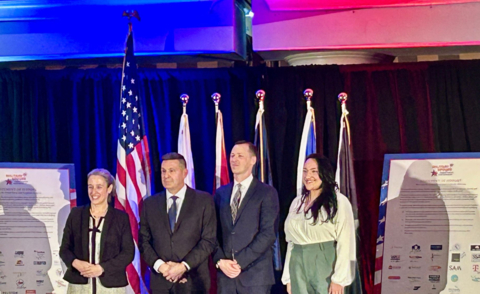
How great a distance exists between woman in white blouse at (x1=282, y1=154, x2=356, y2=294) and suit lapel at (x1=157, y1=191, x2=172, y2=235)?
2.78 ft

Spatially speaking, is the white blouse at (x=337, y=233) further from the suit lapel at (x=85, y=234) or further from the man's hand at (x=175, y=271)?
the suit lapel at (x=85, y=234)

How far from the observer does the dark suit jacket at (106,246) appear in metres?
4.04

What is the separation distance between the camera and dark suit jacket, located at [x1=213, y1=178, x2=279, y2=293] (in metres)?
4.13

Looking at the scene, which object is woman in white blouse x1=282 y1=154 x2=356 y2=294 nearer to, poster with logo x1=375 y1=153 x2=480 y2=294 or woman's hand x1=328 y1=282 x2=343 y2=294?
woman's hand x1=328 y1=282 x2=343 y2=294

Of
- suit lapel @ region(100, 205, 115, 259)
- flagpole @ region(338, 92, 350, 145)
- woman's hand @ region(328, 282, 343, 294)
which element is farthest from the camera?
flagpole @ region(338, 92, 350, 145)

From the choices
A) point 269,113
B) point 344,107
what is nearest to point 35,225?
point 269,113

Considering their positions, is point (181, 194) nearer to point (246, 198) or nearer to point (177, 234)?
point (177, 234)

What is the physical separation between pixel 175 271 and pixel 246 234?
1.80ft

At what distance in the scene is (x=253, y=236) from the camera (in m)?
4.18

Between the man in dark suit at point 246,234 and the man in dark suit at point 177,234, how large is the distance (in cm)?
12

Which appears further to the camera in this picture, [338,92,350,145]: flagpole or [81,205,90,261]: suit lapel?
[338,92,350,145]: flagpole

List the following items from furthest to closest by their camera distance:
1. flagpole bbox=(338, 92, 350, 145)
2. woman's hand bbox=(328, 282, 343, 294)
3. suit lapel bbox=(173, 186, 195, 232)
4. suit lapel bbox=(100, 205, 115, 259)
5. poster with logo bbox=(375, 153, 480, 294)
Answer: flagpole bbox=(338, 92, 350, 145) → poster with logo bbox=(375, 153, 480, 294) → suit lapel bbox=(173, 186, 195, 232) → suit lapel bbox=(100, 205, 115, 259) → woman's hand bbox=(328, 282, 343, 294)

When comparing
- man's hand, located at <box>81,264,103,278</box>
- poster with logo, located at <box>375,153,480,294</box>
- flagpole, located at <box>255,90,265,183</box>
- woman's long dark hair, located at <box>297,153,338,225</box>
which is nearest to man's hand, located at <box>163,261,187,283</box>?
man's hand, located at <box>81,264,103,278</box>

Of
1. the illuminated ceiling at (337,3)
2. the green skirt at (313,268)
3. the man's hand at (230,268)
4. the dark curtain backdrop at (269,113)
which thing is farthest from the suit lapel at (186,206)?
the illuminated ceiling at (337,3)
